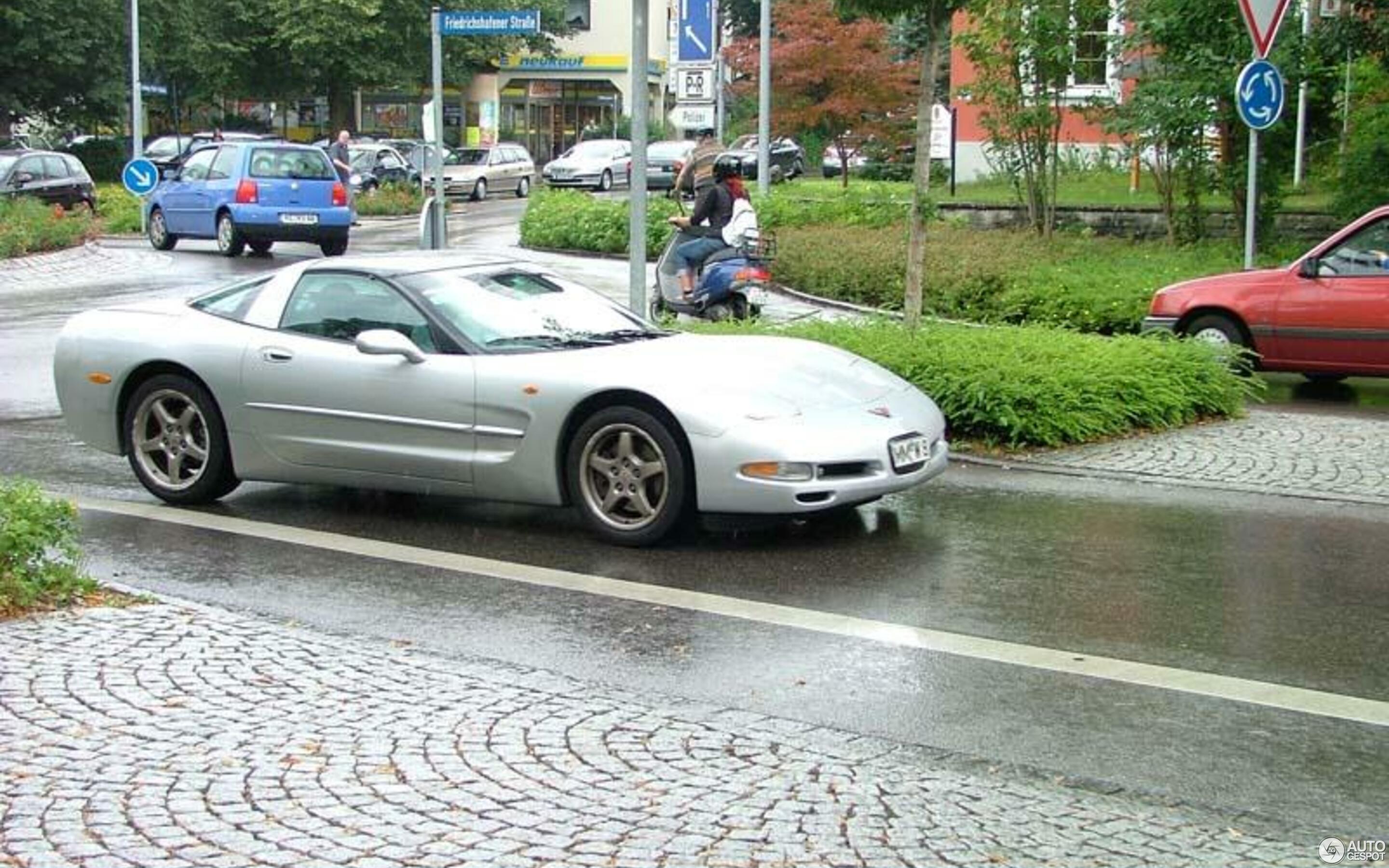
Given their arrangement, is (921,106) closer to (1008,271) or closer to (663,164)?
(1008,271)

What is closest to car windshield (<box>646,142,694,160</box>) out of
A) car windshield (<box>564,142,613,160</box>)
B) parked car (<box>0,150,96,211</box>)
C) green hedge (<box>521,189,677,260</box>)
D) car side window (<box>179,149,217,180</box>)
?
car windshield (<box>564,142,613,160</box>)

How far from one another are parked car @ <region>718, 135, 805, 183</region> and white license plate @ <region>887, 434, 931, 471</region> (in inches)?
1525

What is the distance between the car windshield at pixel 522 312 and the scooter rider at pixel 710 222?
6.53m

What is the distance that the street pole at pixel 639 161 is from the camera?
12.8 metres

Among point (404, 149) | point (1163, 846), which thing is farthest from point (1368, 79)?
point (404, 149)

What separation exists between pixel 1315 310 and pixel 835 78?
30684mm

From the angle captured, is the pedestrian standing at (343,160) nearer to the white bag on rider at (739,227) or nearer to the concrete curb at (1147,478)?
the white bag on rider at (739,227)

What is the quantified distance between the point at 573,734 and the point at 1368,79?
19513mm

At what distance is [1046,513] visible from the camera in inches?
364

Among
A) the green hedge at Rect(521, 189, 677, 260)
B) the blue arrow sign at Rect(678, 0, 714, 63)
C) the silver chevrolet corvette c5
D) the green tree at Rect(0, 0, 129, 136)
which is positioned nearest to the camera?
the silver chevrolet corvette c5

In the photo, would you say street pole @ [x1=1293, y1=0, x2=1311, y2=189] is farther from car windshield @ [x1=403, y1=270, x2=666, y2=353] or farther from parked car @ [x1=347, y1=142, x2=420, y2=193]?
parked car @ [x1=347, y1=142, x2=420, y2=193]

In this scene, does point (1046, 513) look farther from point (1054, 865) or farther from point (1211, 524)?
point (1054, 865)

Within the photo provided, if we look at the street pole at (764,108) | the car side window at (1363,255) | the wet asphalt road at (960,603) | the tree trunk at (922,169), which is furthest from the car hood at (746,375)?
the street pole at (764,108)

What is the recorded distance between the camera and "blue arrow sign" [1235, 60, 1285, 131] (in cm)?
1508
